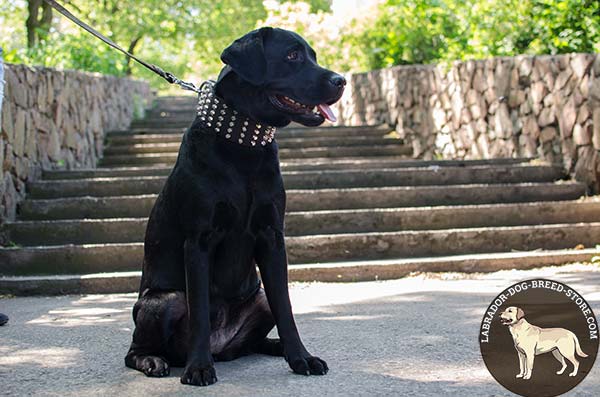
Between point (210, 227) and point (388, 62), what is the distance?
11.5 metres

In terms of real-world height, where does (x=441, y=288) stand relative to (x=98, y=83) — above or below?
below

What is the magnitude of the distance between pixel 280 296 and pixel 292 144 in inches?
340

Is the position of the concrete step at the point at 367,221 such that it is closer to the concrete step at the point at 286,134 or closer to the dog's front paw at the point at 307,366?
the concrete step at the point at 286,134

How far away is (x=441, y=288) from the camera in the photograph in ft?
22.9

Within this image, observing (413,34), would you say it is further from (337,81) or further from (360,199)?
(337,81)

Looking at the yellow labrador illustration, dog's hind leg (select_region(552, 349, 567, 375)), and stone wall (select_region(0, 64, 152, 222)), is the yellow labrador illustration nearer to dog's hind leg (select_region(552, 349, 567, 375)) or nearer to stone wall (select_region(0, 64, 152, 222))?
dog's hind leg (select_region(552, 349, 567, 375))

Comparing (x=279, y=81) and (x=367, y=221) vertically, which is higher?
(x=279, y=81)

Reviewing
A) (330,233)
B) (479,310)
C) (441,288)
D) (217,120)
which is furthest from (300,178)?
(217,120)

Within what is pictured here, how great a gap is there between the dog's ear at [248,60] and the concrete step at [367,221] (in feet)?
15.4

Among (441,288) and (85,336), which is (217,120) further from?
(441,288)

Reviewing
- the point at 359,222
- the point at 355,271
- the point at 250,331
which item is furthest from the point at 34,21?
the point at 250,331

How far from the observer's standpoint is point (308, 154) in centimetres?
1201

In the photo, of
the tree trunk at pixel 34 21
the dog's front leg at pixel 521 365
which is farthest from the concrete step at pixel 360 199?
the tree trunk at pixel 34 21

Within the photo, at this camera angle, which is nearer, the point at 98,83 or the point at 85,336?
the point at 85,336
